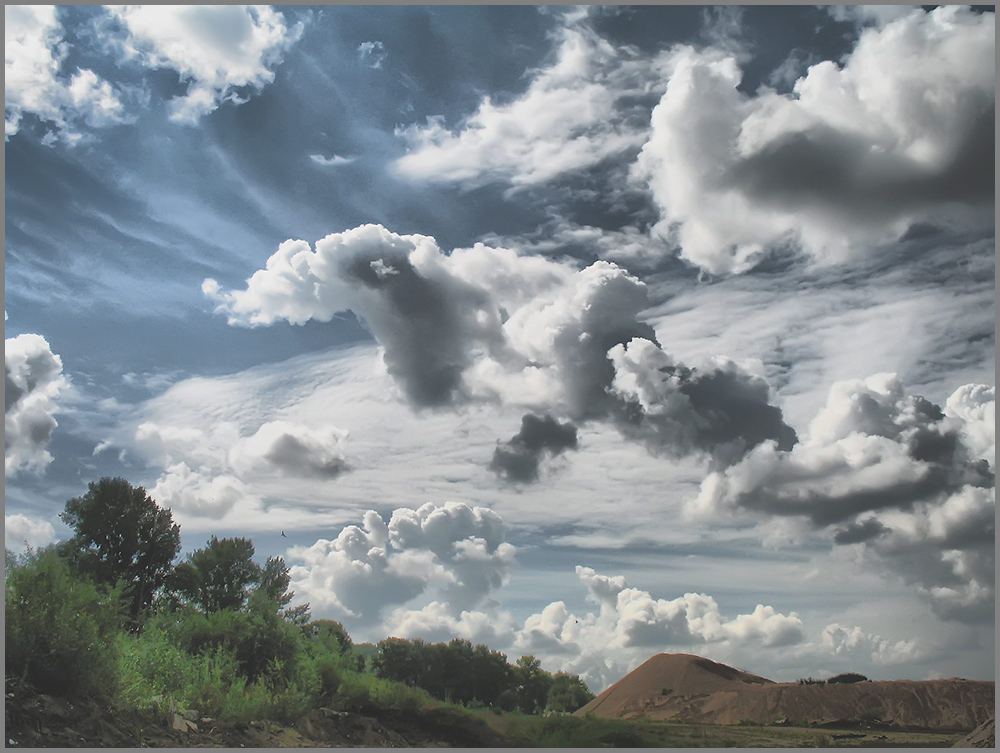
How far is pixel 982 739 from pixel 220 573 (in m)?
45.1

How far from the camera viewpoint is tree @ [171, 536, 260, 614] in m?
48.0

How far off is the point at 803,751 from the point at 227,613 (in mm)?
21244

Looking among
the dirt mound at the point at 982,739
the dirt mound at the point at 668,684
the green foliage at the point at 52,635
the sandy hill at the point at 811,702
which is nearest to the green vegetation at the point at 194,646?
the green foliage at the point at 52,635

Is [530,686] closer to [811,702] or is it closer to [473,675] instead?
[473,675]

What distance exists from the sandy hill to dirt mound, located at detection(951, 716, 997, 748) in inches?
329

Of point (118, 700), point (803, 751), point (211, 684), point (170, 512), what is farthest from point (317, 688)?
point (170, 512)

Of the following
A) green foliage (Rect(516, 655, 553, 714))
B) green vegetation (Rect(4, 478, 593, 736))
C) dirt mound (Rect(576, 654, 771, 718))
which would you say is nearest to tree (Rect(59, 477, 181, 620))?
green vegetation (Rect(4, 478, 593, 736))

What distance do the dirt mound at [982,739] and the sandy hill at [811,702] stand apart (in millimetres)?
8358

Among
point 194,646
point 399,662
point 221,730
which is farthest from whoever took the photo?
point 399,662

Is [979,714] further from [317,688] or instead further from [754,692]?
[317,688]

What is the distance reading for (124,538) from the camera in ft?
151

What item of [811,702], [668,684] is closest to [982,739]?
[811,702]

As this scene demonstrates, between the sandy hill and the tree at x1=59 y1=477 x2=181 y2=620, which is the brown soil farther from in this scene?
the tree at x1=59 y1=477 x2=181 y2=620

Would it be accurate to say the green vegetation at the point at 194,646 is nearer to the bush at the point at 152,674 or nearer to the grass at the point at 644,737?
the bush at the point at 152,674
